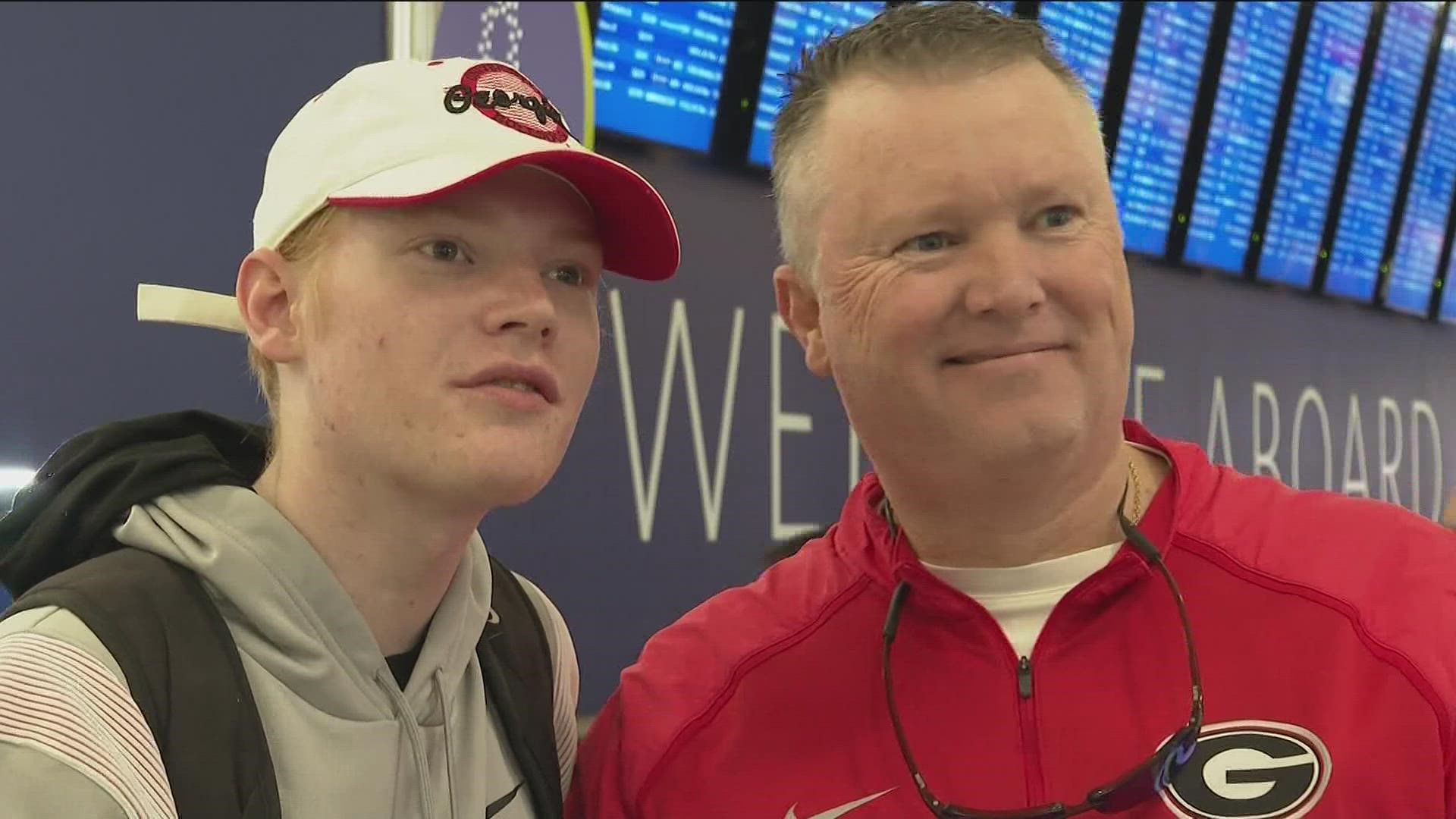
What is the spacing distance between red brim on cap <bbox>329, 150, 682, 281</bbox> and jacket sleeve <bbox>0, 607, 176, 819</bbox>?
16.2 inches

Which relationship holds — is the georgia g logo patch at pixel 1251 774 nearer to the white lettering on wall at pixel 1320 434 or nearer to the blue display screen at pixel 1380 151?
the white lettering on wall at pixel 1320 434

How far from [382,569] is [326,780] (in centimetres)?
19

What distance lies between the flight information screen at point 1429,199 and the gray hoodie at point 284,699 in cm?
422

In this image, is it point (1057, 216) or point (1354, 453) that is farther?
point (1354, 453)

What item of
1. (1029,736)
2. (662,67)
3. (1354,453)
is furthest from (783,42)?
(1354,453)

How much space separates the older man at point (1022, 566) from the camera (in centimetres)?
112

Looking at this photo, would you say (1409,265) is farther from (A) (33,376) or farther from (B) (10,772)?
(B) (10,772)

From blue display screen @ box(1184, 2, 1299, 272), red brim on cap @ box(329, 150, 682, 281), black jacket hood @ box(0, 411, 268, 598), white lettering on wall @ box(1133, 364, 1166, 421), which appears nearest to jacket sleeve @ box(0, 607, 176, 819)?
black jacket hood @ box(0, 411, 268, 598)

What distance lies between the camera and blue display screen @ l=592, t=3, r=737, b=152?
2.34m

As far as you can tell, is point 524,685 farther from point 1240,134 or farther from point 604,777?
point 1240,134

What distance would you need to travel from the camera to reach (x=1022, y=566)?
1271mm

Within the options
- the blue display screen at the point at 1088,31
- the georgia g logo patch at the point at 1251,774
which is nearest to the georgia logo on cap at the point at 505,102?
the georgia g logo patch at the point at 1251,774

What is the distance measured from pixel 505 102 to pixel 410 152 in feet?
0.38

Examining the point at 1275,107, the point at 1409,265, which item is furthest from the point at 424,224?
the point at 1409,265
